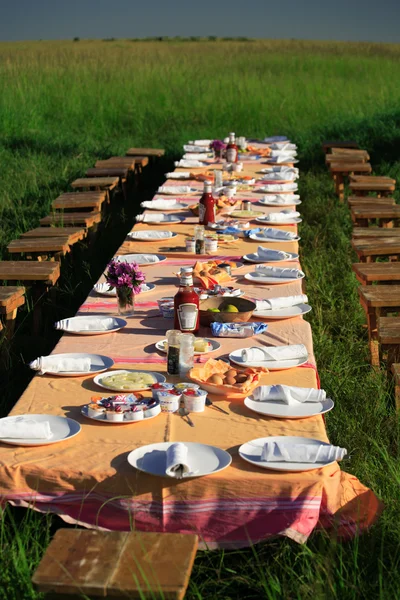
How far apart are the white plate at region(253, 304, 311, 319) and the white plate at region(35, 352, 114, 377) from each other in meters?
0.84

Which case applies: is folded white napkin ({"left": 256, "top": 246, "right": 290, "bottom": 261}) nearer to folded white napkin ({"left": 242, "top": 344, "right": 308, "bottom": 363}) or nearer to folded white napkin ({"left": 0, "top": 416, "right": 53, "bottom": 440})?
folded white napkin ({"left": 242, "top": 344, "right": 308, "bottom": 363})

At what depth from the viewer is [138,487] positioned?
2.40 metres

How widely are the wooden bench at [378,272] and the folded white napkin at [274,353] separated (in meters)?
2.09

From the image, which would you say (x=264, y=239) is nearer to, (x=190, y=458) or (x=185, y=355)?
(x=185, y=355)

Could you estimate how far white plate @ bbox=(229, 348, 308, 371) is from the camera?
3141 millimetres

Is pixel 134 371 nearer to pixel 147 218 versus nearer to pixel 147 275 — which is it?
pixel 147 275

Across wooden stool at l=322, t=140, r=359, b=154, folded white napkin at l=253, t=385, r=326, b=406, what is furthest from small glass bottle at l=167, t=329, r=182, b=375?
wooden stool at l=322, t=140, r=359, b=154

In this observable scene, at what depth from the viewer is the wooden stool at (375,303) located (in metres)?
4.71

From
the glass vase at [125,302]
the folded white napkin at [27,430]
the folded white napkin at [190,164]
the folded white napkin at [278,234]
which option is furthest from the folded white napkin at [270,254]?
the folded white napkin at [190,164]

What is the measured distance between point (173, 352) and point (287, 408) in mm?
467

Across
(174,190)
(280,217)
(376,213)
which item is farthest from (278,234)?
(376,213)

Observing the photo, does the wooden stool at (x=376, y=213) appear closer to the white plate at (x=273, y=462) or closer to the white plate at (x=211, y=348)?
the white plate at (x=211, y=348)

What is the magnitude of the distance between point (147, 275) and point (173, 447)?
7.03ft

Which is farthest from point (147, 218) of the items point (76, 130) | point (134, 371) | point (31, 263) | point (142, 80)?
point (142, 80)
